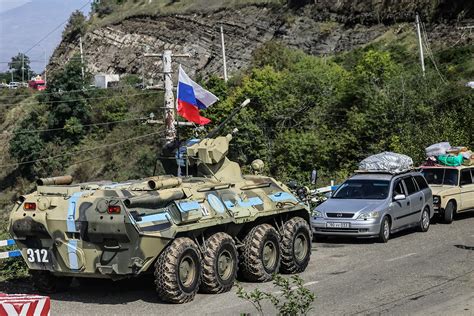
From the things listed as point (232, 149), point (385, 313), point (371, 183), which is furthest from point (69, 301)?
point (232, 149)

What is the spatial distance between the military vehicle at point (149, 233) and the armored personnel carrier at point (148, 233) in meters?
0.01

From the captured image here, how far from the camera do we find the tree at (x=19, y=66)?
334 feet

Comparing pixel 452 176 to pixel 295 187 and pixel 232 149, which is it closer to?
pixel 295 187

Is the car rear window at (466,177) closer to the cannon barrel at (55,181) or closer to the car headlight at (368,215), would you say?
the car headlight at (368,215)

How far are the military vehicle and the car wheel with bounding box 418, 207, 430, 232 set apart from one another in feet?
23.1

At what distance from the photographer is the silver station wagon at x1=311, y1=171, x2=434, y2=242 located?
17.6 metres

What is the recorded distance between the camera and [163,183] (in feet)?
38.2

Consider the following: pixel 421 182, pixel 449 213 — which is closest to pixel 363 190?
pixel 421 182

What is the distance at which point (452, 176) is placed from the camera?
72.2ft

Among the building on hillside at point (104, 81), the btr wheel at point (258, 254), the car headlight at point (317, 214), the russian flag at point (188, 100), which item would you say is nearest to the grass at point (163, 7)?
the building on hillside at point (104, 81)

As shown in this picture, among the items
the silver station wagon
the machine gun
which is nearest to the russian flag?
the silver station wagon

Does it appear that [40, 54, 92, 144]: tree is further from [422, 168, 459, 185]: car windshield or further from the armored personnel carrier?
the armored personnel carrier

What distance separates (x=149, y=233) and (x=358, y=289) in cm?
368

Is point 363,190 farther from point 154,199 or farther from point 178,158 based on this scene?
point 154,199
